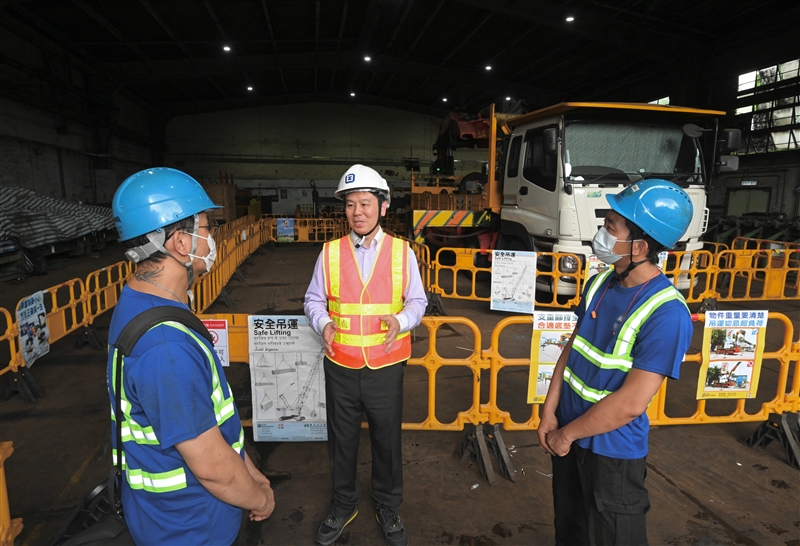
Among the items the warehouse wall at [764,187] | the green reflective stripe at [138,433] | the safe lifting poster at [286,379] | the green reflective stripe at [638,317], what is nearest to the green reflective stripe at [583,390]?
the green reflective stripe at [638,317]

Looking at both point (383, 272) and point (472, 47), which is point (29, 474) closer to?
point (383, 272)

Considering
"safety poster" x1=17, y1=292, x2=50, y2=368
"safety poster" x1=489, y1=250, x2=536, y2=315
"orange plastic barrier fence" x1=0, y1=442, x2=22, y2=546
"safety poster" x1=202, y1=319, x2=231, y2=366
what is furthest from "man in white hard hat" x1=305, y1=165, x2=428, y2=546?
"safety poster" x1=489, y1=250, x2=536, y2=315

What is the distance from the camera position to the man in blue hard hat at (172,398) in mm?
1299

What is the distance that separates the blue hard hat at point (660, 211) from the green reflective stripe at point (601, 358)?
21.2 inches

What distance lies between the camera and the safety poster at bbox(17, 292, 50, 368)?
4.75 metres

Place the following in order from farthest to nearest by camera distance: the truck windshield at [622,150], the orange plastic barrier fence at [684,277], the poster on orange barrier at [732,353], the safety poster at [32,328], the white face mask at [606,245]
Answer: the orange plastic barrier fence at [684,277] < the truck windshield at [622,150] < the safety poster at [32,328] < the poster on orange barrier at [732,353] < the white face mask at [606,245]

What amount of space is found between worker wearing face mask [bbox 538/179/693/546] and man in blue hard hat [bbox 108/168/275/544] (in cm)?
143

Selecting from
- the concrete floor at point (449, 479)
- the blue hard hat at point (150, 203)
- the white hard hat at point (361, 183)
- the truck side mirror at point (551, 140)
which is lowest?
the concrete floor at point (449, 479)

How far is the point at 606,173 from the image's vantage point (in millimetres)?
6707

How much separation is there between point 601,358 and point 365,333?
1.24m

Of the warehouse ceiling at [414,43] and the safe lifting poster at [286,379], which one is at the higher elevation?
the warehouse ceiling at [414,43]

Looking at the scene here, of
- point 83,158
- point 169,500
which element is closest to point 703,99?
point 169,500

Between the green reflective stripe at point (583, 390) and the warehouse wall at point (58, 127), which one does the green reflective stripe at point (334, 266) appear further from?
the warehouse wall at point (58, 127)

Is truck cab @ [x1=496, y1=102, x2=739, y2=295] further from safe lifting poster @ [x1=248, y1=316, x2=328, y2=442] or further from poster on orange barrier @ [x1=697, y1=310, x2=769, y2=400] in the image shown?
safe lifting poster @ [x1=248, y1=316, x2=328, y2=442]
